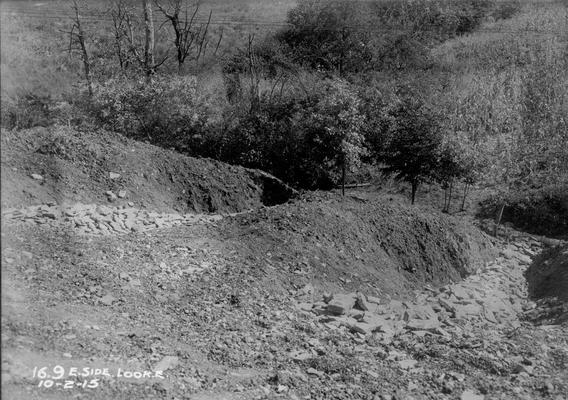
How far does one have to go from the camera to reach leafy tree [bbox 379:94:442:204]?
44.6 ft

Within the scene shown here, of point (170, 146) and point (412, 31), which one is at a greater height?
point (412, 31)

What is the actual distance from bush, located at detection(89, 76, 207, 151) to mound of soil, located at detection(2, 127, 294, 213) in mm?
2701

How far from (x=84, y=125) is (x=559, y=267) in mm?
9830

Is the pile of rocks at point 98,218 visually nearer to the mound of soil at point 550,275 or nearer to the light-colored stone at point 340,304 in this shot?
the light-colored stone at point 340,304

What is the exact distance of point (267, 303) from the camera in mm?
7789

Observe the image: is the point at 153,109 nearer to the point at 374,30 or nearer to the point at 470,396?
the point at 470,396

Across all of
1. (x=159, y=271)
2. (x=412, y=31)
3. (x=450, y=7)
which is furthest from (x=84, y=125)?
(x=450, y=7)

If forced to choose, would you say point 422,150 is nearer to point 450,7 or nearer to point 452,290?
point 452,290

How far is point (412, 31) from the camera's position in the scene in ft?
95.3

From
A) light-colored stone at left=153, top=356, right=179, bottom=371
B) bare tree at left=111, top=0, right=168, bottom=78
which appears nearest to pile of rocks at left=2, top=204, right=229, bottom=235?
light-colored stone at left=153, top=356, right=179, bottom=371

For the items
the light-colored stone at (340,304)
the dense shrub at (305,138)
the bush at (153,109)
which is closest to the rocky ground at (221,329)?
the light-colored stone at (340,304)

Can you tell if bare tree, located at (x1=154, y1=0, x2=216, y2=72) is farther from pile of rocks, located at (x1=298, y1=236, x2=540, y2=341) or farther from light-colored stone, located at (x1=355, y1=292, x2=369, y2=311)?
light-colored stone, located at (x1=355, y1=292, x2=369, y2=311)

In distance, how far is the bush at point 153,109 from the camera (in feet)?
48.7

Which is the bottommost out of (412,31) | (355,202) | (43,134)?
(355,202)
